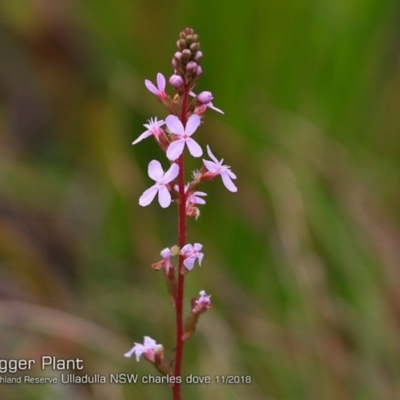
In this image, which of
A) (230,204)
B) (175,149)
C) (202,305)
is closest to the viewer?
(175,149)

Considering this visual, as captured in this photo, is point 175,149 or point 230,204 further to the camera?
point 230,204

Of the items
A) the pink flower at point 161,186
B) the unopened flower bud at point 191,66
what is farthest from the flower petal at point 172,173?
the unopened flower bud at point 191,66

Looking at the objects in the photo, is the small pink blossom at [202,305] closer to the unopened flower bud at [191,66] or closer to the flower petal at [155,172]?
the flower petal at [155,172]

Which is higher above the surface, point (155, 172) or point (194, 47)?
point (194, 47)

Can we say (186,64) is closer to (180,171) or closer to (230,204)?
(180,171)

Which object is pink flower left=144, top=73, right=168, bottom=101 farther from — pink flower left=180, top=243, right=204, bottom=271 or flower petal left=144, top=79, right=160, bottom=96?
pink flower left=180, top=243, right=204, bottom=271

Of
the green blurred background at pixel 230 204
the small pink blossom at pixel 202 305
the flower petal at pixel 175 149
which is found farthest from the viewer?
the green blurred background at pixel 230 204

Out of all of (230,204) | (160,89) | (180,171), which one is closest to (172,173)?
(180,171)

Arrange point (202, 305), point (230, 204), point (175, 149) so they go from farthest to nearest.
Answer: point (230, 204), point (202, 305), point (175, 149)
